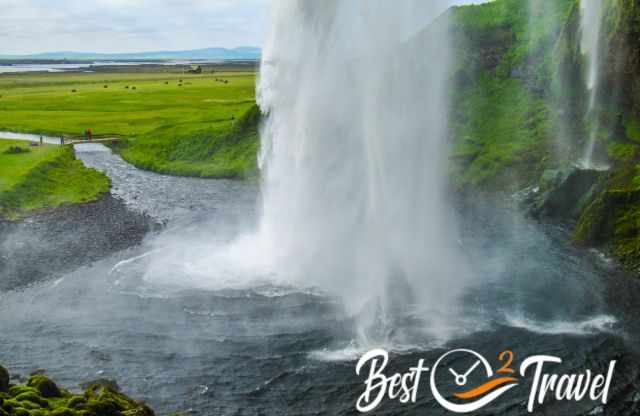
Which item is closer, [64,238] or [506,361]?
[506,361]

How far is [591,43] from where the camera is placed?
54594 mm

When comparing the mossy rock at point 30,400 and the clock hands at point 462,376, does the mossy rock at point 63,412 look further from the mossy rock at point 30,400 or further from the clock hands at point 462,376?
the clock hands at point 462,376

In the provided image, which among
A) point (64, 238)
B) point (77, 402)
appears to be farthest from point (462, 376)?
point (64, 238)

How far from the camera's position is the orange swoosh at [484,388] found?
21.0 meters

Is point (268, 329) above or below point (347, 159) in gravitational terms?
below

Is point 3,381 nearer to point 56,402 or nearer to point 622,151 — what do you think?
point 56,402

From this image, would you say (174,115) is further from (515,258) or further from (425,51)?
(515,258)

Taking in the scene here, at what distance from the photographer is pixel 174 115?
320 ft

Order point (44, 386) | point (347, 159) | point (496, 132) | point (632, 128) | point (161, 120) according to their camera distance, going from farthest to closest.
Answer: point (161, 120) < point (496, 132) < point (632, 128) < point (347, 159) < point (44, 386)

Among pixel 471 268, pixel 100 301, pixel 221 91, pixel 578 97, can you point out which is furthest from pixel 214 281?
pixel 221 91

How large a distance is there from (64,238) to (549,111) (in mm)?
45648

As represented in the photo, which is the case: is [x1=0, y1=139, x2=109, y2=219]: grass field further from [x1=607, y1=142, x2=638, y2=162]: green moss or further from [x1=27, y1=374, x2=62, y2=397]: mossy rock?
[x1=607, y1=142, x2=638, y2=162]: green moss

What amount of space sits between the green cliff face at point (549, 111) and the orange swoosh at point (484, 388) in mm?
14609

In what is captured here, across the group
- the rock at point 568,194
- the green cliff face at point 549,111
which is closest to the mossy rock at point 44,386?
the green cliff face at point 549,111
